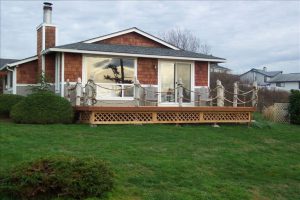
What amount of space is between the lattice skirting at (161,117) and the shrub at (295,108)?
4.14m

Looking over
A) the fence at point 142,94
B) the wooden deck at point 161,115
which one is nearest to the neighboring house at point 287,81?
the fence at point 142,94

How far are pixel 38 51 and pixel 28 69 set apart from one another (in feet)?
3.13

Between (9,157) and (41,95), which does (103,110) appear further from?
(9,157)

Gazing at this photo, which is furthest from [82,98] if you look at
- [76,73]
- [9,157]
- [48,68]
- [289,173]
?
[289,173]

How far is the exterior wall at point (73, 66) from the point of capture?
55.5 feet

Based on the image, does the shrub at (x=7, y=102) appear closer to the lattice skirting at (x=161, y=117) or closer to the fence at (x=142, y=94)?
the fence at (x=142, y=94)

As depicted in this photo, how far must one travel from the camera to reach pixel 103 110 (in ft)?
47.2

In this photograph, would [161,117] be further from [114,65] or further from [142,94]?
[114,65]

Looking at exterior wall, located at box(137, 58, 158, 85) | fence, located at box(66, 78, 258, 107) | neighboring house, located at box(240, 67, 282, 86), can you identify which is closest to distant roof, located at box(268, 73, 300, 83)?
neighboring house, located at box(240, 67, 282, 86)

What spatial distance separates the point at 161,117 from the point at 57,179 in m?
9.63

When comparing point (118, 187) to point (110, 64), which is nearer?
point (118, 187)

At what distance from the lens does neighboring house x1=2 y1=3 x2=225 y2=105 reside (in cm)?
1712

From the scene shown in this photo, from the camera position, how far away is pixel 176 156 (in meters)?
9.82

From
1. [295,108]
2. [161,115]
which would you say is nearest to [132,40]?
[161,115]
